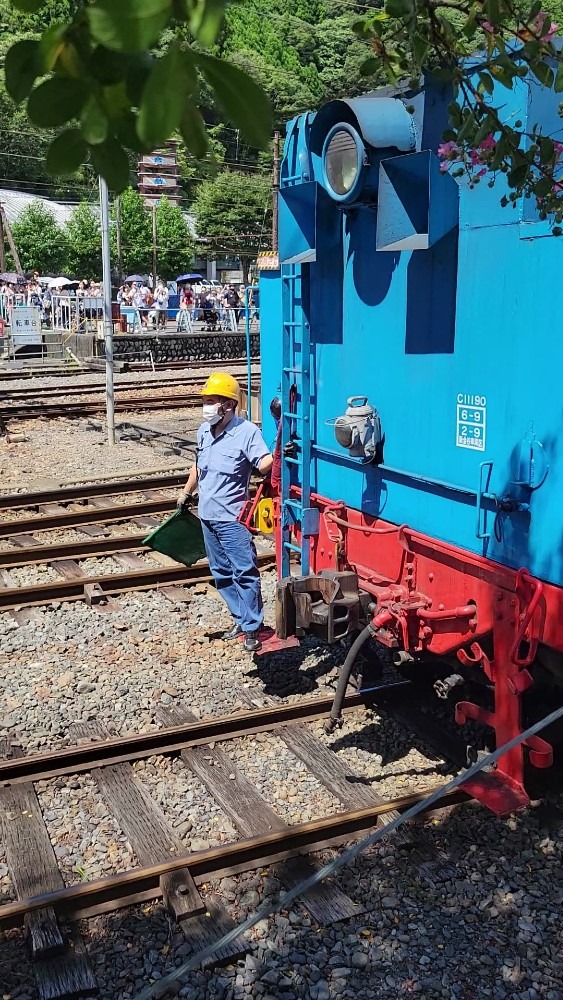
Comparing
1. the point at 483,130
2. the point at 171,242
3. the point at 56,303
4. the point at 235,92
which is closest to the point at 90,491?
the point at 483,130

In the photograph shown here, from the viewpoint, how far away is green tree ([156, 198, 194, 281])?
65312 mm

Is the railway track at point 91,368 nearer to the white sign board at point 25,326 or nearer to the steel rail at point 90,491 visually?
the white sign board at point 25,326

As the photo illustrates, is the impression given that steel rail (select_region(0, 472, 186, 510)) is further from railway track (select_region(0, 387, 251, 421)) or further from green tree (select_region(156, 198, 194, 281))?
green tree (select_region(156, 198, 194, 281))

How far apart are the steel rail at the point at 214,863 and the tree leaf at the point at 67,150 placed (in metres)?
3.34

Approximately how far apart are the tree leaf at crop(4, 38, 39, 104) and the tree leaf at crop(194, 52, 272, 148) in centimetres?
31

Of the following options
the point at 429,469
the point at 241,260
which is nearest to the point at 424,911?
the point at 429,469

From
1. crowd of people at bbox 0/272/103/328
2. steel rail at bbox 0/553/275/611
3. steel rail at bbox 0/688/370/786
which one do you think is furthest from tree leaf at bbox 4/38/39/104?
crowd of people at bbox 0/272/103/328

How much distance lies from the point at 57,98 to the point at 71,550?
8.00 metres

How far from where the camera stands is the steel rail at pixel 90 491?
35.1 feet

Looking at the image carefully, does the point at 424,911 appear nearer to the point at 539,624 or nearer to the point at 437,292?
the point at 539,624

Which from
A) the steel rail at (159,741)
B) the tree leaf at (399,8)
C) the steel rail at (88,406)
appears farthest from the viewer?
the steel rail at (88,406)

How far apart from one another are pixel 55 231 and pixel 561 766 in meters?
61.6

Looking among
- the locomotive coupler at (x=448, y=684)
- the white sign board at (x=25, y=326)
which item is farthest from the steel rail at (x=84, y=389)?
the locomotive coupler at (x=448, y=684)

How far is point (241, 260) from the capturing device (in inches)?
2847
